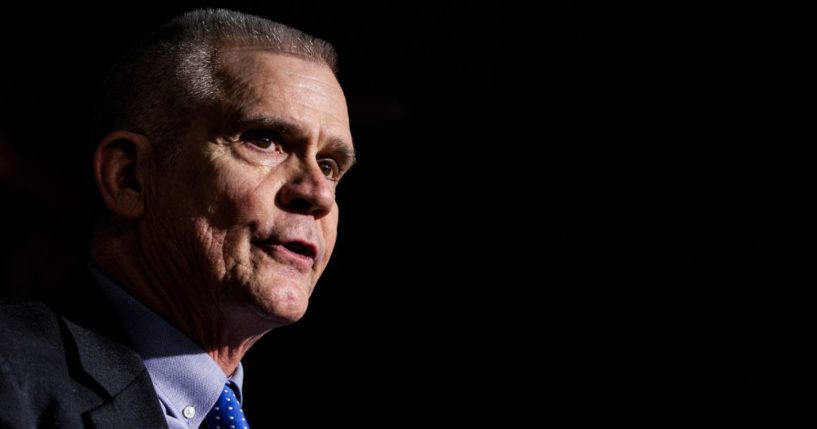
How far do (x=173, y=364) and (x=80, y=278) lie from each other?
0.71 feet

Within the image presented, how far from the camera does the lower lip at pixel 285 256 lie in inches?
58.6

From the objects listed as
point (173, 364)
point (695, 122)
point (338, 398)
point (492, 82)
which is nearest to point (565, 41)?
point (492, 82)

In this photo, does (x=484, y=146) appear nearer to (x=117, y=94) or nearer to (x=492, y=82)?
(x=492, y=82)

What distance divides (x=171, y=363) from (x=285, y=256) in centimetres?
25

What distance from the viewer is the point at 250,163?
1514 millimetres

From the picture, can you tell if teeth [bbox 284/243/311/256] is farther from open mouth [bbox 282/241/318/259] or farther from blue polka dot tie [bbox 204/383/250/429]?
blue polka dot tie [bbox 204/383/250/429]

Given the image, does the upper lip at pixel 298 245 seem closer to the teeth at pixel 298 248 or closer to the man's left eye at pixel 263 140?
the teeth at pixel 298 248

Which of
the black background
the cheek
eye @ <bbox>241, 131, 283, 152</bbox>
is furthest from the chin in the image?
the black background

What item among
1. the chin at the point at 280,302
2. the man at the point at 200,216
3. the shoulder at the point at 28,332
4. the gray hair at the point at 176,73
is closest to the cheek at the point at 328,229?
the man at the point at 200,216

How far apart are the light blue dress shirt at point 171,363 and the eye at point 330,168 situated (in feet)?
1.35

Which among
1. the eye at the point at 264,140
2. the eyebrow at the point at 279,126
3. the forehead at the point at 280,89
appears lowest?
the eye at the point at 264,140

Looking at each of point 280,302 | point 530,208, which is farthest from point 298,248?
point 530,208

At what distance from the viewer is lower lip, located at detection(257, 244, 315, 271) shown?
1489 millimetres

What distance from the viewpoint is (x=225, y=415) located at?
1467 millimetres
